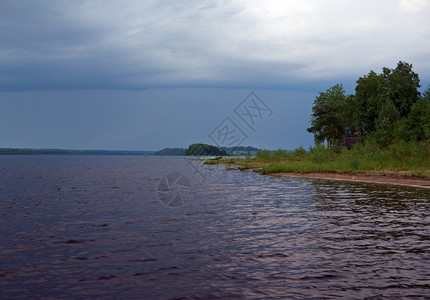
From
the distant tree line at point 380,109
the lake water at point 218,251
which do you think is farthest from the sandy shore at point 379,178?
the distant tree line at point 380,109

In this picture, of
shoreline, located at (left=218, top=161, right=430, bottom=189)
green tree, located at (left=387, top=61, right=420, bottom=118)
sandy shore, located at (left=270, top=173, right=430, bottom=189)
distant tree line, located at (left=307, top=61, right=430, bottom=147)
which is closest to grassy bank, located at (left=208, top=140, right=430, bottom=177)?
shoreline, located at (left=218, top=161, right=430, bottom=189)

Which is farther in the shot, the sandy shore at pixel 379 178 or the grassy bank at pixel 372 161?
the grassy bank at pixel 372 161

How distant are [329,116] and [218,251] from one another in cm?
7931

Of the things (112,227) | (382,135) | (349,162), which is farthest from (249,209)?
(382,135)

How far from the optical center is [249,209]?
21047mm

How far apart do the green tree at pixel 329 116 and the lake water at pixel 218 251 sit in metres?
66.6

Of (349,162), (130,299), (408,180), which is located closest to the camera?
(130,299)

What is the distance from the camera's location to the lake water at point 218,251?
8.58 m

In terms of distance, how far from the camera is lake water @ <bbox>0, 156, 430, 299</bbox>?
8.58m

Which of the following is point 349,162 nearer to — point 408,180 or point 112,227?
point 408,180

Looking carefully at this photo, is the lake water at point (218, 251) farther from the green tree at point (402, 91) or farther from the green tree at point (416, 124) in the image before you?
the green tree at point (402, 91)

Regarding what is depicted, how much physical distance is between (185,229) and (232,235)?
2.32 m

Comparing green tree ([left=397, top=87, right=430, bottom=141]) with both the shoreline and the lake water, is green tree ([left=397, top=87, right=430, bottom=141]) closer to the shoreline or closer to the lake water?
the shoreline

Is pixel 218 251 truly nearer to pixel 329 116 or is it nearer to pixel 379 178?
pixel 379 178
